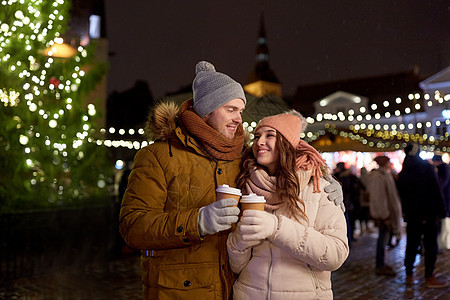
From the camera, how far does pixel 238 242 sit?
2.21 metres

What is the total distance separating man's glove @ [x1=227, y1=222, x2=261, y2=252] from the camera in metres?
2.17

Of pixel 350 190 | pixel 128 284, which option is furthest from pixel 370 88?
pixel 128 284

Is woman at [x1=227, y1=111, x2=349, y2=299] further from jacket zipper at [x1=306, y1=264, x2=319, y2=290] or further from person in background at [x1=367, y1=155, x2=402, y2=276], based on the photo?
person in background at [x1=367, y1=155, x2=402, y2=276]

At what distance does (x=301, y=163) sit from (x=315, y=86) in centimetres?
5758

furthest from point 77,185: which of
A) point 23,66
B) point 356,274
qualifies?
point 356,274

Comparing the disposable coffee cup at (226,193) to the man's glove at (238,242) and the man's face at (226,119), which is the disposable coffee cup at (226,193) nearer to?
the man's glove at (238,242)

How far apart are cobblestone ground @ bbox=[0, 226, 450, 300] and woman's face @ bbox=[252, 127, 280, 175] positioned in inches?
178

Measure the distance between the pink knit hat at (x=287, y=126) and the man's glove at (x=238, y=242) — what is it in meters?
0.63

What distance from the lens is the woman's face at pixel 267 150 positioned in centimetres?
252

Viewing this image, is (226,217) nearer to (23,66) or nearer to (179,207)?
(179,207)

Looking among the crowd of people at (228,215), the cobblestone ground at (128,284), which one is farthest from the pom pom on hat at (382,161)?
the crowd of people at (228,215)

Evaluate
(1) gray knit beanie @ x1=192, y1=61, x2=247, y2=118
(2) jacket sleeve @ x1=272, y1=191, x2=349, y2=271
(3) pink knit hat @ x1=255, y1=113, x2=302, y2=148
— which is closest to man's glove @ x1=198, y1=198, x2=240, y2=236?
(2) jacket sleeve @ x1=272, y1=191, x2=349, y2=271

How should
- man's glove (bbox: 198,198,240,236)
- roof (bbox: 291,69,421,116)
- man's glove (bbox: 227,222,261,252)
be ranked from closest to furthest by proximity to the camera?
man's glove (bbox: 198,198,240,236) < man's glove (bbox: 227,222,261,252) < roof (bbox: 291,69,421,116)

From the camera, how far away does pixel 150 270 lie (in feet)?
7.98
